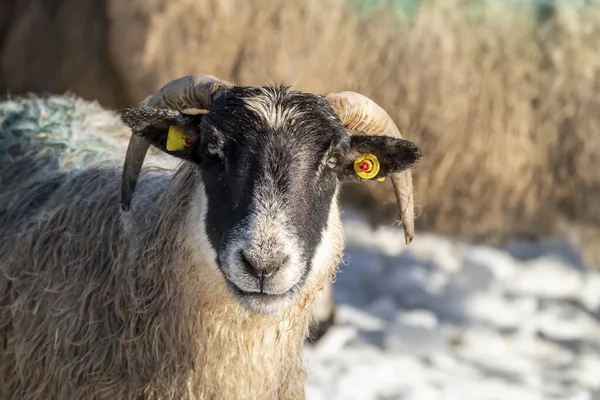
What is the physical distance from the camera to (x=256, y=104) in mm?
2639

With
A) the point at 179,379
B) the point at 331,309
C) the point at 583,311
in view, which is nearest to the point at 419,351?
the point at 331,309

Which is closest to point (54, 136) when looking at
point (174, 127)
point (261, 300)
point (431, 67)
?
point (174, 127)

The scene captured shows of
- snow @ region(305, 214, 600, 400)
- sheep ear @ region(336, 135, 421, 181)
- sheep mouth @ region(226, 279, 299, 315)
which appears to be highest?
sheep ear @ region(336, 135, 421, 181)

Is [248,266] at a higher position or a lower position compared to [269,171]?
lower

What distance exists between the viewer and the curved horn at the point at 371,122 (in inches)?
114

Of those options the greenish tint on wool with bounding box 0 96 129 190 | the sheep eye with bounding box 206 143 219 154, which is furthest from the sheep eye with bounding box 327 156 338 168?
the greenish tint on wool with bounding box 0 96 129 190

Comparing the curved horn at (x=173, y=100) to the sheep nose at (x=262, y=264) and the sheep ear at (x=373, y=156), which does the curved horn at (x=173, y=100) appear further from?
the sheep nose at (x=262, y=264)

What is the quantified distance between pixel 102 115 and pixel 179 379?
1532 mm

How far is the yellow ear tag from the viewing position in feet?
9.17

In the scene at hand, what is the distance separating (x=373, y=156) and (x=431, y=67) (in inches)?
103

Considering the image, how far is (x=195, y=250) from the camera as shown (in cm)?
271

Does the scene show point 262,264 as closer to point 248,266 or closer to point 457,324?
point 248,266

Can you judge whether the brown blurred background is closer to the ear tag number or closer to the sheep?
the sheep

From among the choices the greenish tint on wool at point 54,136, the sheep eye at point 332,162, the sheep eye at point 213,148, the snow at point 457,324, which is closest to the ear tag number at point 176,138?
the sheep eye at point 213,148
